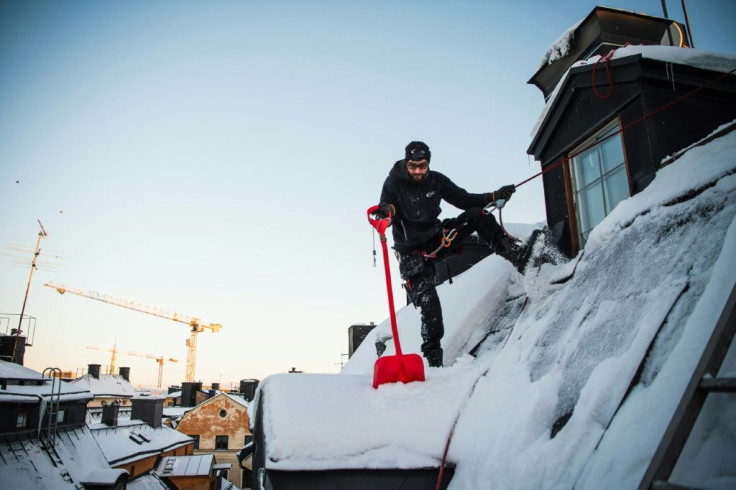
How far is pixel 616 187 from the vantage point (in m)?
4.98

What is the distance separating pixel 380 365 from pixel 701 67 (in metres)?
4.72

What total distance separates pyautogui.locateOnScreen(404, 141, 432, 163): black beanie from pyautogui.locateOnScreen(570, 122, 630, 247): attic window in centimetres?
189

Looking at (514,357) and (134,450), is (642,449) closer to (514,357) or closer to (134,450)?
(514,357)

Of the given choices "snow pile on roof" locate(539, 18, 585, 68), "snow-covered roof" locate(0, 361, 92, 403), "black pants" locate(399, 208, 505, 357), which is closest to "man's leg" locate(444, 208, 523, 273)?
"black pants" locate(399, 208, 505, 357)

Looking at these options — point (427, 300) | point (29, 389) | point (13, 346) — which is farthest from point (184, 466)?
point (427, 300)

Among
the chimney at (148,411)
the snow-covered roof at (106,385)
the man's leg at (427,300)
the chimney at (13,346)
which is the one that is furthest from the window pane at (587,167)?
the snow-covered roof at (106,385)

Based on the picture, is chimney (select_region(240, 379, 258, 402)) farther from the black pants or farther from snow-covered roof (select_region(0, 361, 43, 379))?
the black pants

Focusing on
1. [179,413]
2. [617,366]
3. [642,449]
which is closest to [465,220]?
[617,366]

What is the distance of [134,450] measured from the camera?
23.0 meters

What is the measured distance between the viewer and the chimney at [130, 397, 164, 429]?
29.4 metres

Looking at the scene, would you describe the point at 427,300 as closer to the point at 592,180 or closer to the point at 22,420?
the point at 592,180

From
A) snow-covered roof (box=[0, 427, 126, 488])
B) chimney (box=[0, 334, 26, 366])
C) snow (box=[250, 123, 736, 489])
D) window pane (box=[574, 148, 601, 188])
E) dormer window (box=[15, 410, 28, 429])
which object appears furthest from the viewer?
chimney (box=[0, 334, 26, 366])

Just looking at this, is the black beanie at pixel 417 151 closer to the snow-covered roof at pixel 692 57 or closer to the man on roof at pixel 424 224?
the man on roof at pixel 424 224

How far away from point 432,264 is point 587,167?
2539mm
